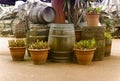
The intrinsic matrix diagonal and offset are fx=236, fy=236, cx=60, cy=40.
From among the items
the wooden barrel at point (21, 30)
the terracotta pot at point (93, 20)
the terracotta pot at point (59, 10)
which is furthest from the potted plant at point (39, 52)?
the wooden barrel at point (21, 30)

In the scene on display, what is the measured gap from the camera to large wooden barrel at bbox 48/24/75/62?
450cm

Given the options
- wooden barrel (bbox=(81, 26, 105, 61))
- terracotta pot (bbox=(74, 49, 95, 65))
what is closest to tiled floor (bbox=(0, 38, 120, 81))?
terracotta pot (bbox=(74, 49, 95, 65))

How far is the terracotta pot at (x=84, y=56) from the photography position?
4.30 m

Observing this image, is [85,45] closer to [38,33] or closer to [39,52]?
[39,52]

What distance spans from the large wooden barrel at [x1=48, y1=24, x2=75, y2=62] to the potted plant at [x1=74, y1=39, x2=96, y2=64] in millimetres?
193

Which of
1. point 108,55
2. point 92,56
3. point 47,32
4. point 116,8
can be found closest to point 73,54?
point 92,56

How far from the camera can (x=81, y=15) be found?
5453 millimetres

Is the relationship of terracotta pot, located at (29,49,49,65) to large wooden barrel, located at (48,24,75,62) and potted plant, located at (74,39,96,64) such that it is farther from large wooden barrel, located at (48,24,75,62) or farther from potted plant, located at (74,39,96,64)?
potted plant, located at (74,39,96,64)

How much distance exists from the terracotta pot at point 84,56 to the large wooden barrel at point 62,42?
0.23 metres

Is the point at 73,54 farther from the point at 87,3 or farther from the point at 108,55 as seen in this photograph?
the point at 87,3

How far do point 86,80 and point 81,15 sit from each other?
2.43 m

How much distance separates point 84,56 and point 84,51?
96mm

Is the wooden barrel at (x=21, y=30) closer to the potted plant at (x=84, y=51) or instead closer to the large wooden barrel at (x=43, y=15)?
the large wooden barrel at (x=43, y=15)

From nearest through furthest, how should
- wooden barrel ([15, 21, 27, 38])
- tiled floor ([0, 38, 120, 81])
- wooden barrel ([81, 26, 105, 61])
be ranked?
tiled floor ([0, 38, 120, 81]), wooden barrel ([81, 26, 105, 61]), wooden barrel ([15, 21, 27, 38])
